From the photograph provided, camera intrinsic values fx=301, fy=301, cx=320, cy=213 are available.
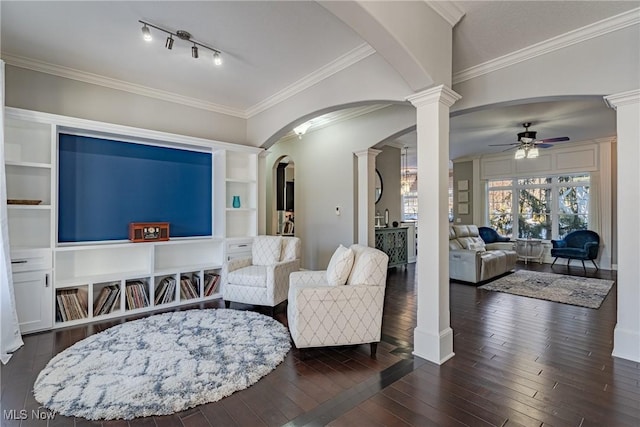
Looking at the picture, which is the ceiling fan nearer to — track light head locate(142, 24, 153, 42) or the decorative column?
the decorative column

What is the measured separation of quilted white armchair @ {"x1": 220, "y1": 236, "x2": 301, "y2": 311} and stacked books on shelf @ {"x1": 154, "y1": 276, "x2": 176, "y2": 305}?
2.21 feet

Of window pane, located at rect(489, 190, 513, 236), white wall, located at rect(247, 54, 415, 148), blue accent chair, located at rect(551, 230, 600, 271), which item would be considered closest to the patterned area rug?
blue accent chair, located at rect(551, 230, 600, 271)

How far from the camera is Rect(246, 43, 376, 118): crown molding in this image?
3.14 m

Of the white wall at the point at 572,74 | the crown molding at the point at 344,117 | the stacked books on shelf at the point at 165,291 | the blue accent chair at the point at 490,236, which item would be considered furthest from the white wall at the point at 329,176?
the blue accent chair at the point at 490,236

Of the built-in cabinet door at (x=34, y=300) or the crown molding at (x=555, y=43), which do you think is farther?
the built-in cabinet door at (x=34, y=300)

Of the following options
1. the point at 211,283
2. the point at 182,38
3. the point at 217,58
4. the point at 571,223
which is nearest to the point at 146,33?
the point at 182,38

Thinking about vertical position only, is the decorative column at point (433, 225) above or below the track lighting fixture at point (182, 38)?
below

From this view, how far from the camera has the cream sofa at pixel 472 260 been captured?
534 centimetres

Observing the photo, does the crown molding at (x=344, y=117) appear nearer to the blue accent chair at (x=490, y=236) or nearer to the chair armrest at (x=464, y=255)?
the chair armrest at (x=464, y=255)

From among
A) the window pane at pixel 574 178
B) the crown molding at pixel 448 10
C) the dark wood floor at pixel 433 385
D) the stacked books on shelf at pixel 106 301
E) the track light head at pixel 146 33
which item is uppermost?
the track light head at pixel 146 33

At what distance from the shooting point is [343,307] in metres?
2.63

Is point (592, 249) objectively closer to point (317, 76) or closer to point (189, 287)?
point (317, 76)

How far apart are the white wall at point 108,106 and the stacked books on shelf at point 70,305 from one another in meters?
2.11

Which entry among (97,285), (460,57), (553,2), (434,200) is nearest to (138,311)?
(97,285)
